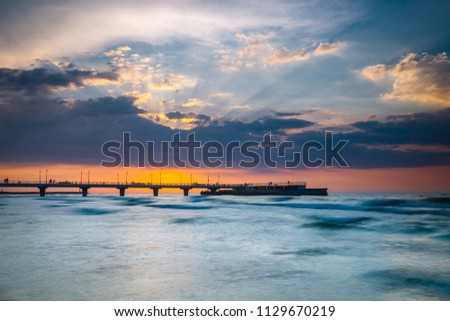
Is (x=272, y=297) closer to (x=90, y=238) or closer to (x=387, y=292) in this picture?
(x=387, y=292)

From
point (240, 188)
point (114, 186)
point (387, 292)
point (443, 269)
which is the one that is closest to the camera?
point (387, 292)

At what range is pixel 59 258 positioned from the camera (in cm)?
1139

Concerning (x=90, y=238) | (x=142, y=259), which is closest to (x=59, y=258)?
(x=142, y=259)

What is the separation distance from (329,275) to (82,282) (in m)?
5.90

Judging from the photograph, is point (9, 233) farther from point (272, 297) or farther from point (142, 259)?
point (272, 297)

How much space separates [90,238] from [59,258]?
5.25 metres

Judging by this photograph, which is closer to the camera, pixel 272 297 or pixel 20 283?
pixel 272 297

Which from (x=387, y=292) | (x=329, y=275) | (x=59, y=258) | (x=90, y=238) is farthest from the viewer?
(x=90, y=238)

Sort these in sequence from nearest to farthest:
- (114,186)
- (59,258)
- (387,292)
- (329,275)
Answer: (387,292)
(329,275)
(59,258)
(114,186)
